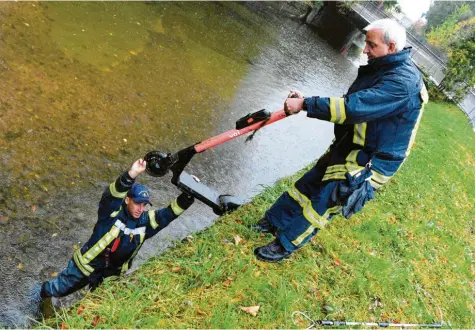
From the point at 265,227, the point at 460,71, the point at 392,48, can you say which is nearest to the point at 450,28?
the point at 460,71

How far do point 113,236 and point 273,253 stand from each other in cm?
160

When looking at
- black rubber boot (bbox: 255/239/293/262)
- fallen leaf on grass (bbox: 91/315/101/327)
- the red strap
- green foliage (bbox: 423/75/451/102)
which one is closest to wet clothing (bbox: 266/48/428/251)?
black rubber boot (bbox: 255/239/293/262)

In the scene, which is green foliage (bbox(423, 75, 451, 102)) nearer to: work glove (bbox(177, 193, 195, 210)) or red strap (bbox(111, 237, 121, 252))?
work glove (bbox(177, 193, 195, 210))

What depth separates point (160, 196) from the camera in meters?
4.73

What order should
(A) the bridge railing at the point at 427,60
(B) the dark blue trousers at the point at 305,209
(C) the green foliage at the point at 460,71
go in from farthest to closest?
(A) the bridge railing at the point at 427,60, (C) the green foliage at the point at 460,71, (B) the dark blue trousers at the point at 305,209

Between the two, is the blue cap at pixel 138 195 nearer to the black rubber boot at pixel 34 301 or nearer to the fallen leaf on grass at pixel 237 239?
the black rubber boot at pixel 34 301

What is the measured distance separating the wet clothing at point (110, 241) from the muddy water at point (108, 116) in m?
0.50

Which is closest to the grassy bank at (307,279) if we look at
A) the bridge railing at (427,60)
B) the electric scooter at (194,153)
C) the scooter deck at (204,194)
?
the scooter deck at (204,194)

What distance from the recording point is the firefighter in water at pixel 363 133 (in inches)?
108

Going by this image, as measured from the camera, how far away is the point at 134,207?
9.75 ft

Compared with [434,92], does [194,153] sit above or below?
above

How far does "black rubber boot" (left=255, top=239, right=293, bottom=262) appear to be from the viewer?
12.4 feet

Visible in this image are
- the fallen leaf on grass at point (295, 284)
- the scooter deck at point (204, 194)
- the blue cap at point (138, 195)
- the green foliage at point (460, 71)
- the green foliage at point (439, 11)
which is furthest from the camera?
the green foliage at point (439, 11)

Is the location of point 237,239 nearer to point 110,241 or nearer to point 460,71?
point 110,241
